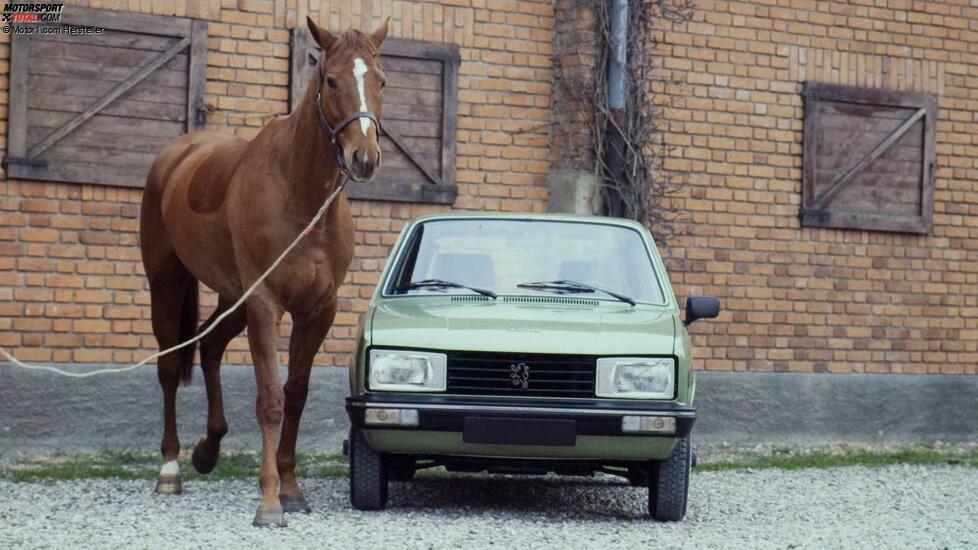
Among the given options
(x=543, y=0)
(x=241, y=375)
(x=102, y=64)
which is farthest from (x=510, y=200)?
(x=102, y=64)

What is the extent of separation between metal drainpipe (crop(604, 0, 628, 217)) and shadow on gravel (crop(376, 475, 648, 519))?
9.95 ft

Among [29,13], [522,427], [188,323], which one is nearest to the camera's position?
[522,427]

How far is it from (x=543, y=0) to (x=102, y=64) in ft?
12.0

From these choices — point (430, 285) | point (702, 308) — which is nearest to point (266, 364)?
point (430, 285)

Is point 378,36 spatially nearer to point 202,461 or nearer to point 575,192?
point 202,461

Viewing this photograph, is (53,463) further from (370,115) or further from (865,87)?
(865,87)

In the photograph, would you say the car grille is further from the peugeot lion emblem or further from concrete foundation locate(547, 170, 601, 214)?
concrete foundation locate(547, 170, 601, 214)

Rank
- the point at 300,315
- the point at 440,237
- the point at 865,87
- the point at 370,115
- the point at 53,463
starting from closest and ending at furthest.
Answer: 1. the point at 370,115
2. the point at 300,315
3. the point at 440,237
4. the point at 53,463
5. the point at 865,87

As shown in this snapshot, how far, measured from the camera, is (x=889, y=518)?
8469mm

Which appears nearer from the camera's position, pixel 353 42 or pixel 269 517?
pixel 269 517

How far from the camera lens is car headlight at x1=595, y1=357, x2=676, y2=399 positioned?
7430mm

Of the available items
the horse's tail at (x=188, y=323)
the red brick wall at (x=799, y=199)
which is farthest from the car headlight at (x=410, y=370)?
the red brick wall at (x=799, y=199)

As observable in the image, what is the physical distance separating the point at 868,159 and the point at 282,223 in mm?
7317

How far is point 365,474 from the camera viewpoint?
775 cm
